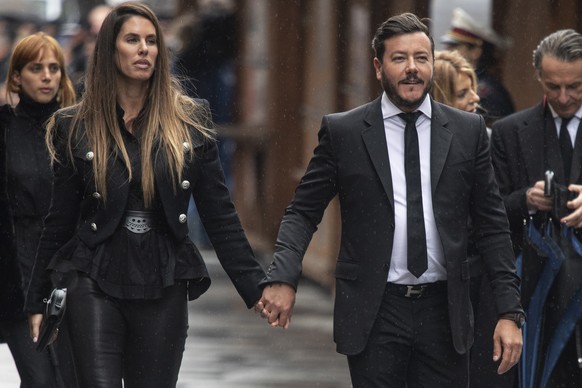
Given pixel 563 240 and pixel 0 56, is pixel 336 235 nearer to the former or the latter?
pixel 563 240

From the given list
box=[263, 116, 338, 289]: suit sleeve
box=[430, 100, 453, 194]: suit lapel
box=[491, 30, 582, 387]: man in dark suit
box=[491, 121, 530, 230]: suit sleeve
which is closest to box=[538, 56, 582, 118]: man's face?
box=[491, 30, 582, 387]: man in dark suit

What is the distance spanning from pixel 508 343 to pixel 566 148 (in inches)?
68.7

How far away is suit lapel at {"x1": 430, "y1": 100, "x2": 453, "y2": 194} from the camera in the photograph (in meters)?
6.42

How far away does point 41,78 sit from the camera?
28.7 ft

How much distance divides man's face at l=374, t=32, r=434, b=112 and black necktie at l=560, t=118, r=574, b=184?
1.59 meters

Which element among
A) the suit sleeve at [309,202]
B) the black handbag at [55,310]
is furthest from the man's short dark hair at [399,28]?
the black handbag at [55,310]

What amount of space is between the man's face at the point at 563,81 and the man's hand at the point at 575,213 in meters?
0.45

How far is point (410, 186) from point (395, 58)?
0.48 m

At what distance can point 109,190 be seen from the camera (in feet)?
21.5

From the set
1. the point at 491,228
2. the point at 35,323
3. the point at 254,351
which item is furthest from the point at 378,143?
the point at 254,351

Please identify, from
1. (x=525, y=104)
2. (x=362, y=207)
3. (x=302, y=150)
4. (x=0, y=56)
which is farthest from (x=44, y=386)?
(x=0, y=56)

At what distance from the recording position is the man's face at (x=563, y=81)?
25.6 ft

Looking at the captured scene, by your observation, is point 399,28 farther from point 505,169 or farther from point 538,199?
point 505,169

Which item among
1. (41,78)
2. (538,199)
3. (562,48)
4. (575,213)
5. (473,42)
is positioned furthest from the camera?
(473,42)
